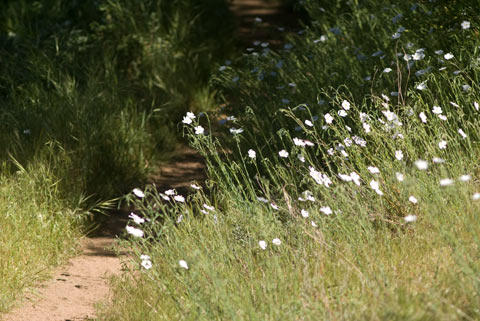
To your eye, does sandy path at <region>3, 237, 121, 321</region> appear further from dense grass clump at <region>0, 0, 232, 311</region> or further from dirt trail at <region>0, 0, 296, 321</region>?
dense grass clump at <region>0, 0, 232, 311</region>

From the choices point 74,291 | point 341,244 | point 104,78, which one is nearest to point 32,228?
point 74,291

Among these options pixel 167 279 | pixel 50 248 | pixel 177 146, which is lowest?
pixel 177 146

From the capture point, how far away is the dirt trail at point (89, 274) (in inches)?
174

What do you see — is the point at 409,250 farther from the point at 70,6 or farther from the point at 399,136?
the point at 70,6

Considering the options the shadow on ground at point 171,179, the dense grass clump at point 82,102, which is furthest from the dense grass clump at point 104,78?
the shadow on ground at point 171,179

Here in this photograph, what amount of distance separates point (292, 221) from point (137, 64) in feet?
14.6

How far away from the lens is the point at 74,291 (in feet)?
15.6

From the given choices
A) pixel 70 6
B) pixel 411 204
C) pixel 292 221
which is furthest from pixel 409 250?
pixel 70 6

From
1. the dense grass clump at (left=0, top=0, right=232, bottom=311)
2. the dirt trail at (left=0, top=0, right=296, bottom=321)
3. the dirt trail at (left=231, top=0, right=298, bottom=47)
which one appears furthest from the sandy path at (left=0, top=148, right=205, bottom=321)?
the dirt trail at (left=231, top=0, right=298, bottom=47)

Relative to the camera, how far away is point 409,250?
3.59 m

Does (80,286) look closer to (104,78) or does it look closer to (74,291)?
(74,291)

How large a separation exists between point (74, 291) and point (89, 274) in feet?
1.12

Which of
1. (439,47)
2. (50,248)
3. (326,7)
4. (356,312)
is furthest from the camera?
(326,7)

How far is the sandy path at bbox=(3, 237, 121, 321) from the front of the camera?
14.4ft
